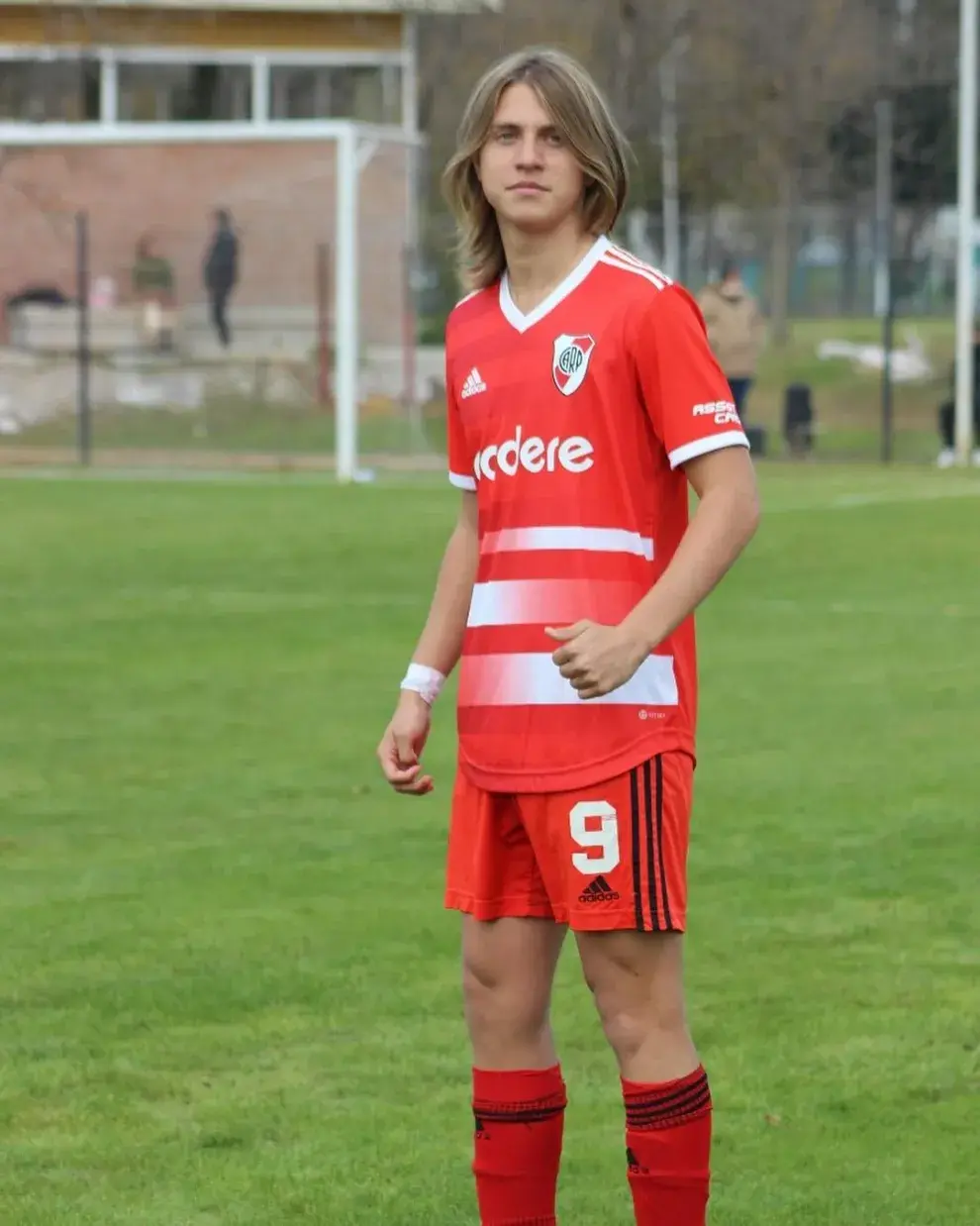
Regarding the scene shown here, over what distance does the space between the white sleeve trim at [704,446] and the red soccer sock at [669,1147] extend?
0.94m

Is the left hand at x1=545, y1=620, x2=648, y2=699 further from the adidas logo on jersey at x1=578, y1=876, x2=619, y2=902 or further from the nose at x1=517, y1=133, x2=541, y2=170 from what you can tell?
the nose at x1=517, y1=133, x2=541, y2=170

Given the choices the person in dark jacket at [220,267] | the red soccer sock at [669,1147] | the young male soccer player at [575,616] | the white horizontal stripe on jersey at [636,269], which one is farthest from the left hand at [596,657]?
the person in dark jacket at [220,267]

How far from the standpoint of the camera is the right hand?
4406mm

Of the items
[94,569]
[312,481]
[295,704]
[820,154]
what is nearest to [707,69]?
[820,154]

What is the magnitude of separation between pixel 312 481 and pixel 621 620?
23.4 meters

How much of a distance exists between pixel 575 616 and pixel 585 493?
0.19 meters

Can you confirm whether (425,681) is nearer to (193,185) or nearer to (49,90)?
(193,185)

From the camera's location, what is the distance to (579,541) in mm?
4070

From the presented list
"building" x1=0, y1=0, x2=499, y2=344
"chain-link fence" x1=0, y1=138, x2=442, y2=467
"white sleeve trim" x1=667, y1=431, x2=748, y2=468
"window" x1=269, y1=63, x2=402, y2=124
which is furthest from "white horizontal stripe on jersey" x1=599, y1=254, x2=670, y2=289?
"window" x1=269, y1=63, x2=402, y2=124

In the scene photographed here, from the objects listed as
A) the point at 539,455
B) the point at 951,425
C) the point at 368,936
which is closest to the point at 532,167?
the point at 539,455

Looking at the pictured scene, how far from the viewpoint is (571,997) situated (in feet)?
21.5

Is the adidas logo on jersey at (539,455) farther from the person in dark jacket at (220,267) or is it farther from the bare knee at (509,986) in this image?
the person in dark jacket at (220,267)

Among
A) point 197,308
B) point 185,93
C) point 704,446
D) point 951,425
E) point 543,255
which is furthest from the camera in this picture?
point 185,93

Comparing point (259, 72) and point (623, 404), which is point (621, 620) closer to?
point (623, 404)
